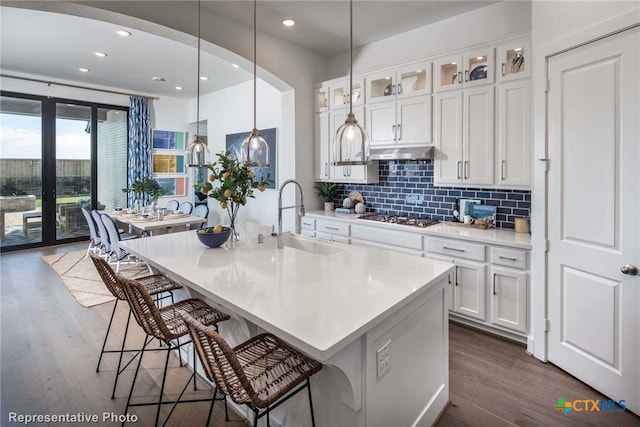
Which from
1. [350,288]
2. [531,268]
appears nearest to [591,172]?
[531,268]

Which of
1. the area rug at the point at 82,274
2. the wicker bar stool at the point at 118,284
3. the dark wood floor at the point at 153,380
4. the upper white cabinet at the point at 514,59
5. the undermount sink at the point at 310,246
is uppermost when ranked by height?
the upper white cabinet at the point at 514,59

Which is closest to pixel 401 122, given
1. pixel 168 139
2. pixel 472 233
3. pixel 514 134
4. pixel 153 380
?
pixel 514 134

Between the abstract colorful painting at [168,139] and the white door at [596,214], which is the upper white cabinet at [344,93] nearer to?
the white door at [596,214]

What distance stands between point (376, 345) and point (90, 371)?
2.30 meters

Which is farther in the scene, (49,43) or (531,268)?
(49,43)

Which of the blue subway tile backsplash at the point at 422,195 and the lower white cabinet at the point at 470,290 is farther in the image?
the blue subway tile backsplash at the point at 422,195

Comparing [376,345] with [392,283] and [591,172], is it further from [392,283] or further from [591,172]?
[591,172]

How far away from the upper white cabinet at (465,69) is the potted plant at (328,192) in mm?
1874


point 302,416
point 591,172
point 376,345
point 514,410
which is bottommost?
point 514,410

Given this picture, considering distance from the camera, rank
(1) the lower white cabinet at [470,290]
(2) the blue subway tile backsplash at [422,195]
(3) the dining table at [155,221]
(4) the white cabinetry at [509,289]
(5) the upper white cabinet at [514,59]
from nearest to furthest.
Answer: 1. (4) the white cabinetry at [509,289]
2. (5) the upper white cabinet at [514,59]
3. (1) the lower white cabinet at [470,290]
4. (2) the blue subway tile backsplash at [422,195]
5. (3) the dining table at [155,221]

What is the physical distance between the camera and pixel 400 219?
12.7ft

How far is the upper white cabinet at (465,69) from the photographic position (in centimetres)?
311

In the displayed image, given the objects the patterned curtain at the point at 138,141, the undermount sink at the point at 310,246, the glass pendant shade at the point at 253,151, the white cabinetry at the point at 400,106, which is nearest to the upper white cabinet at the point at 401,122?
the white cabinetry at the point at 400,106

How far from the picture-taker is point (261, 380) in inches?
56.2
